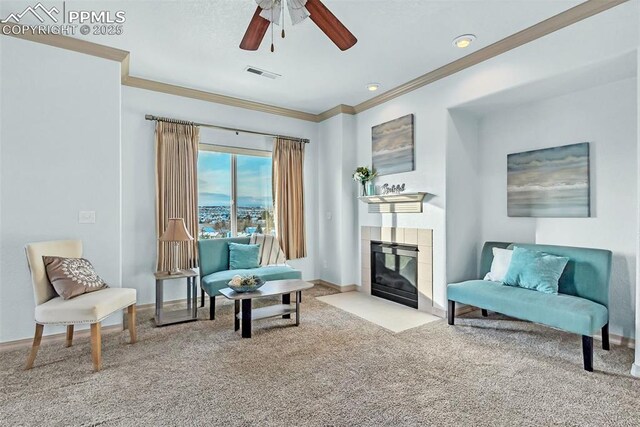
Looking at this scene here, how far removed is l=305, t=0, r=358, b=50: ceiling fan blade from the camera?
202 cm

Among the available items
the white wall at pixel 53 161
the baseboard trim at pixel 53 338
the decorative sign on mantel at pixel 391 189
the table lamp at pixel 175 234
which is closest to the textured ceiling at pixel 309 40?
the white wall at pixel 53 161

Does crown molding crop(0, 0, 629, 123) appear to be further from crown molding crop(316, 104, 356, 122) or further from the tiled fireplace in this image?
the tiled fireplace

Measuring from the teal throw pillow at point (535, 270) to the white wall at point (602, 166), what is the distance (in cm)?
43

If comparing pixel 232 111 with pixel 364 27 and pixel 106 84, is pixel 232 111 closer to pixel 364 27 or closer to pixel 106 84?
pixel 106 84

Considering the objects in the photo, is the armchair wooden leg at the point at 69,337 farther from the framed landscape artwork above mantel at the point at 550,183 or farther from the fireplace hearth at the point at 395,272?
the framed landscape artwork above mantel at the point at 550,183

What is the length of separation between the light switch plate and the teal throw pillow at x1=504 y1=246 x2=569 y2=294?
4215mm

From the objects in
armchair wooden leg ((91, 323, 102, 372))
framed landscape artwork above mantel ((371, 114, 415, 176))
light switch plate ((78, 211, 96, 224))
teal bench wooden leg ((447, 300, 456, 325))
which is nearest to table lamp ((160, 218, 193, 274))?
light switch plate ((78, 211, 96, 224))

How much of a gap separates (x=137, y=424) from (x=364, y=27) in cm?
345

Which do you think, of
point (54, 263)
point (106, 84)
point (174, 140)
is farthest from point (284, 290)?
point (106, 84)

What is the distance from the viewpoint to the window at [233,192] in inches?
187

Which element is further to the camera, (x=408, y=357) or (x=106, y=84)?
(x=106, y=84)

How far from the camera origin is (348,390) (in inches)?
89.4

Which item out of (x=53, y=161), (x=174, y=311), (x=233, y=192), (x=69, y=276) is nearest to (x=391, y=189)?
(x=233, y=192)

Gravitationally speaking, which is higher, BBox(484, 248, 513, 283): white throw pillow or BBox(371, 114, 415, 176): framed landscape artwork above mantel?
BBox(371, 114, 415, 176): framed landscape artwork above mantel
